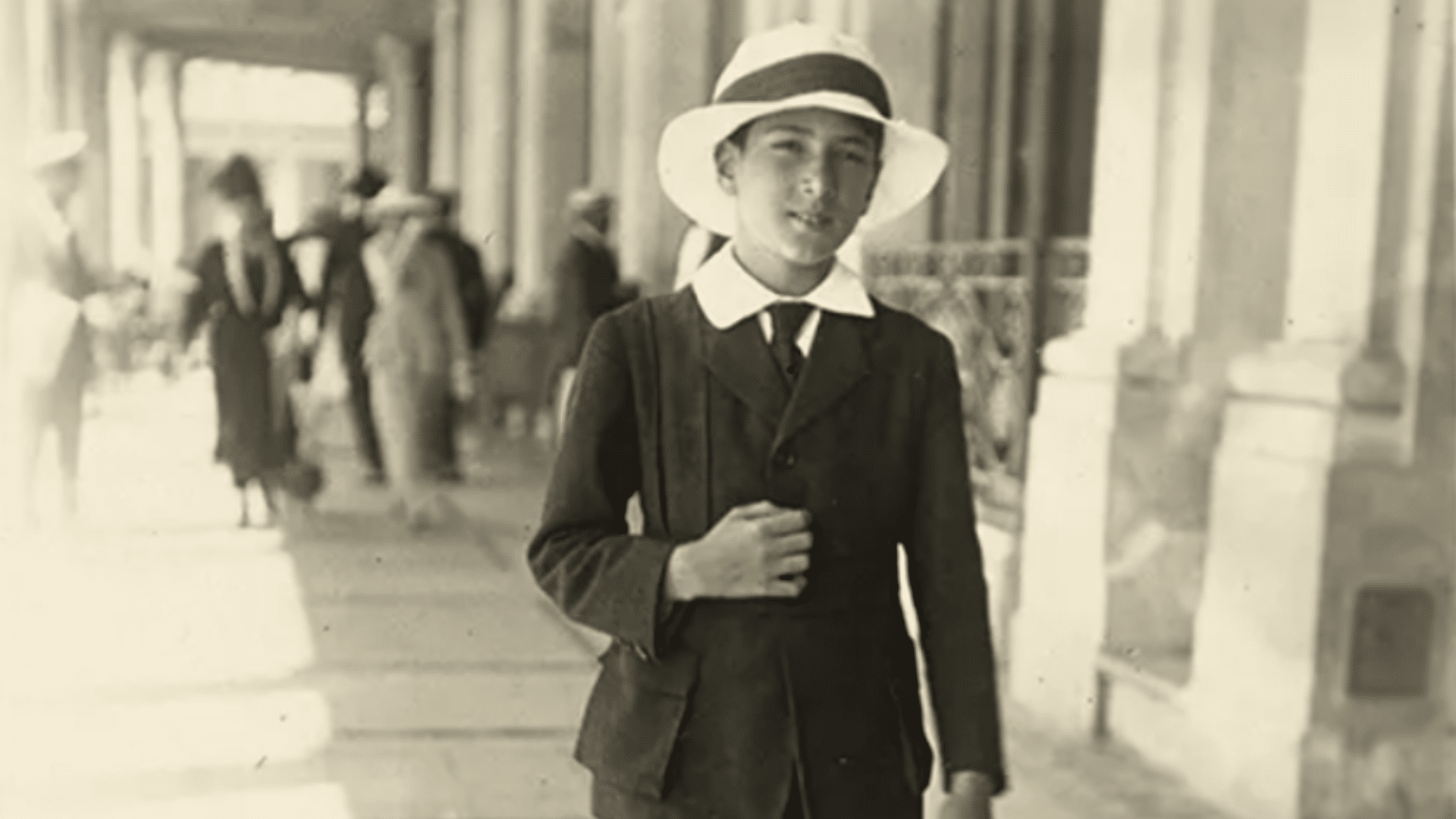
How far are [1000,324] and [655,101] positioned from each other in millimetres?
6704

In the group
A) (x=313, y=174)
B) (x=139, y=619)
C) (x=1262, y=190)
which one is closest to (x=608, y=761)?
(x=1262, y=190)

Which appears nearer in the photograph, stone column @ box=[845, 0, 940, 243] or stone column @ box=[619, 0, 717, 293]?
stone column @ box=[845, 0, 940, 243]

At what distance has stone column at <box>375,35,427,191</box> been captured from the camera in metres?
31.2

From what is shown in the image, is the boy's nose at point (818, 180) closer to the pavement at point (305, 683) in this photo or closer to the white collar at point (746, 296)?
the white collar at point (746, 296)

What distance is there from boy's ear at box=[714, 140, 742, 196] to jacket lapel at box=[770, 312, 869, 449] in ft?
0.72

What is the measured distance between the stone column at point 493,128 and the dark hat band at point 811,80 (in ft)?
61.0

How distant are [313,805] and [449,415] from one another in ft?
19.3

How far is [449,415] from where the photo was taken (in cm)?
1046

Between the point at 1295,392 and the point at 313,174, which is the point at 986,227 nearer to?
the point at 1295,392

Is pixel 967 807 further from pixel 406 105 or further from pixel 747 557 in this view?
pixel 406 105

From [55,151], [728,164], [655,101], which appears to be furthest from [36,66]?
[728,164]

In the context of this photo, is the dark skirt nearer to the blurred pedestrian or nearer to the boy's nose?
the blurred pedestrian

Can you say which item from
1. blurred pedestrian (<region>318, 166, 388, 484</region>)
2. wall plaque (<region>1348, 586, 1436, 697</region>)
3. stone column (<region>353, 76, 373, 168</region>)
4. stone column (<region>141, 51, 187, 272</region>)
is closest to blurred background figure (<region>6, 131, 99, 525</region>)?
blurred pedestrian (<region>318, 166, 388, 484</region>)

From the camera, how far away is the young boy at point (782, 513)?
2084 millimetres
